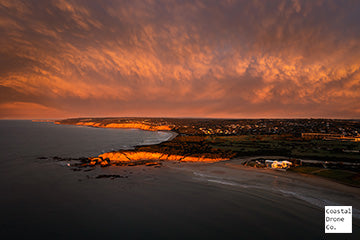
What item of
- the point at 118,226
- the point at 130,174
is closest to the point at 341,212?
the point at 118,226

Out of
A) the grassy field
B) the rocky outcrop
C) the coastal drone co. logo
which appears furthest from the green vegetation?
the coastal drone co. logo

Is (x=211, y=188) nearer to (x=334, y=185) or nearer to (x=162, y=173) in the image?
(x=162, y=173)

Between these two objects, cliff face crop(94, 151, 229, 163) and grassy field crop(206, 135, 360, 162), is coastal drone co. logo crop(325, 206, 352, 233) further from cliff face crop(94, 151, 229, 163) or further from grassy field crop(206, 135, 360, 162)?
grassy field crop(206, 135, 360, 162)

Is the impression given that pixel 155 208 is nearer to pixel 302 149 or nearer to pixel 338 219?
pixel 338 219

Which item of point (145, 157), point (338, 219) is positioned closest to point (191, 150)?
point (145, 157)

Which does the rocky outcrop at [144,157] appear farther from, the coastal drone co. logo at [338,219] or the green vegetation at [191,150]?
the coastal drone co. logo at [338,219]

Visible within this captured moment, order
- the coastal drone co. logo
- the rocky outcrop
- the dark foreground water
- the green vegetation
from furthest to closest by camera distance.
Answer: the green vegetation < the rocky outcrop < the dark foreground water < the coastal drone co. logo
